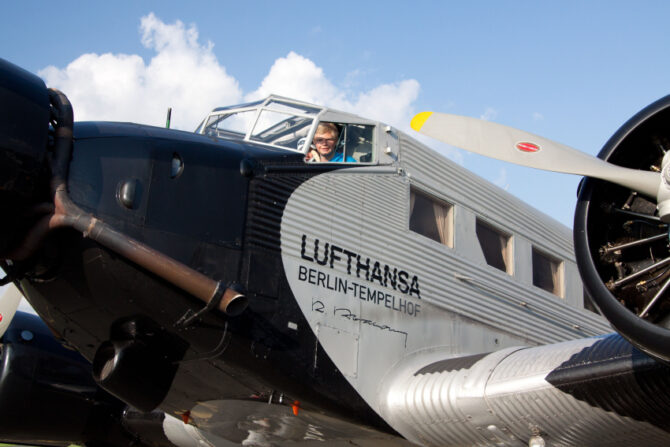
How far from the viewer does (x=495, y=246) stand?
8883 millimetres

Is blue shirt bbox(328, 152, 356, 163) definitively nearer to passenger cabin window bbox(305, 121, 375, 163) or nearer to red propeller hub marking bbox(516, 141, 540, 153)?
passenger cabin window bbox(305, 121, 375, 163)

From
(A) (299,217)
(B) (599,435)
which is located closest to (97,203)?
(A) (299,217)

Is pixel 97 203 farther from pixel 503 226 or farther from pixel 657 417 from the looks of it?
pixel 503 226

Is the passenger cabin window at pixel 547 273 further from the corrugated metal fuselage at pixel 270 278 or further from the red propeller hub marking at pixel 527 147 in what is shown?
the red propeller hub marking at pixel 527 147

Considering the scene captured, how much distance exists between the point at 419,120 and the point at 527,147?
2.84 ft

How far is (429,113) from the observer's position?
5.60m

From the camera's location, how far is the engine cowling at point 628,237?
15.4ft

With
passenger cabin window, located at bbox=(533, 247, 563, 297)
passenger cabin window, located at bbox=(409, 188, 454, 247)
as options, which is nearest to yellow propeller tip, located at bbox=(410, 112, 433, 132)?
passenger cabin window, located at bbox=(409, 188, 454, 247)

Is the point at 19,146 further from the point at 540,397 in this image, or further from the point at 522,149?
the point at 540,397

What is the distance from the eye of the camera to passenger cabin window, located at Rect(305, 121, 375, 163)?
7137mm

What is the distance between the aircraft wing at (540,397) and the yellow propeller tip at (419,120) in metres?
2.19

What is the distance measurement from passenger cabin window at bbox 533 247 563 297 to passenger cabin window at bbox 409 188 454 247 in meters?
2.07

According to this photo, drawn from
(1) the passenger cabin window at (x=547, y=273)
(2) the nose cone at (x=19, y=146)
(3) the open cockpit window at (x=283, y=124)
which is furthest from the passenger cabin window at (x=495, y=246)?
(2) the nose cone at (x=19, y=146)

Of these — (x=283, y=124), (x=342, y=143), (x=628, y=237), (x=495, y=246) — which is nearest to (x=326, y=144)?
(x=342, y=143)
